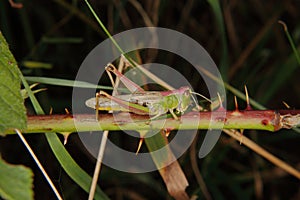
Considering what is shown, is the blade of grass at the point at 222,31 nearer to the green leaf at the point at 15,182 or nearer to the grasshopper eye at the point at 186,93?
the grasshopper eye at the point at 186,93

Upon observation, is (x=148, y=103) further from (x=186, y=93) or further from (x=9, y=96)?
(x=9, y=96)

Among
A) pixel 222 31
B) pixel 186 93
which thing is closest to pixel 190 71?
pixel 222 31

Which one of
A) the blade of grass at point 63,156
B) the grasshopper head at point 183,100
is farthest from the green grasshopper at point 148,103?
the blade of grass at point 63,156

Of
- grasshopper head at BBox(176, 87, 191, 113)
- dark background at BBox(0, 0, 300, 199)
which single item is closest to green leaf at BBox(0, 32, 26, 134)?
grasshopper head at BBox(176, 87, 191, 113)

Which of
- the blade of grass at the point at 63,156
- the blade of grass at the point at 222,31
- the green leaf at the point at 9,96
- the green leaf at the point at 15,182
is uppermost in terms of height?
the blade of grass at the point at 222,31

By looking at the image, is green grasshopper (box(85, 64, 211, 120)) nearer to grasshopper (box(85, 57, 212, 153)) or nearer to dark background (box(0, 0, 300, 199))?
grasshopper (box(85, 57, 212, 153))
